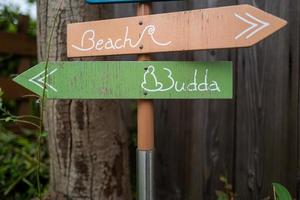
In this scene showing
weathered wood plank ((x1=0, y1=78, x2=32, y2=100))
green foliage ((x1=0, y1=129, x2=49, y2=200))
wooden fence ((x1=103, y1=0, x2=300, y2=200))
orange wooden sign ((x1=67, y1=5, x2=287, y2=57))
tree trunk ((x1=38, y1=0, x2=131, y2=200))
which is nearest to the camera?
orange wooden sign ((x1=67, y1=5, x2=287, y2=57))

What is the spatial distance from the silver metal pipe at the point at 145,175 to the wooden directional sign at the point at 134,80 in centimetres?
17

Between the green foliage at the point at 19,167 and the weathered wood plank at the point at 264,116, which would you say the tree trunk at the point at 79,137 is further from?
the weathered wood plank at the point at 264,116

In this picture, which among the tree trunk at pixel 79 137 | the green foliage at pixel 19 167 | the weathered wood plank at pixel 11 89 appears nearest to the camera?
the tree trunk at pixel 79 137

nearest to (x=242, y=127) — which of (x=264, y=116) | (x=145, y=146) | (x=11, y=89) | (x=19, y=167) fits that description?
(x=264, y=116)

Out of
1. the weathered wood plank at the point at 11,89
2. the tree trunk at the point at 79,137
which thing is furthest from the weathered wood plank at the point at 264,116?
the weathered wood plank at the point at 11,89

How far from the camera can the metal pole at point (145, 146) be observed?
1088 mm

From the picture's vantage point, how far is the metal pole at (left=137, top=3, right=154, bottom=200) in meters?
1.09

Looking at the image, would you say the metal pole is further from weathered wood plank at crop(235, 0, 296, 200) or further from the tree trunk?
weathered wood plank at crop(235, 0, 296, 200)

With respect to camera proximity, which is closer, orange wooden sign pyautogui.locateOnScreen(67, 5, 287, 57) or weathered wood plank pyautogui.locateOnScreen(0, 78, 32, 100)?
orange wooden sign pyautogui.locateOnScreen(67, 5, 287, 57)

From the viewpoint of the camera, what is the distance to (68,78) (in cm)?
109

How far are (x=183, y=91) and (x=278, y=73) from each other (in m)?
0.69

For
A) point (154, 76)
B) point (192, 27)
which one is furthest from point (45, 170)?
point (192, 27)

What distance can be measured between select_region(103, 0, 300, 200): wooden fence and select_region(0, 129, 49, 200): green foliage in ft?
1.87

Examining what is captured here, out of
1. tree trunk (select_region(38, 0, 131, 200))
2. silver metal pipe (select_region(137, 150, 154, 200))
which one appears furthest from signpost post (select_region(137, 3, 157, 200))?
tree trunk (select_region(38, 0, 131, 200))
